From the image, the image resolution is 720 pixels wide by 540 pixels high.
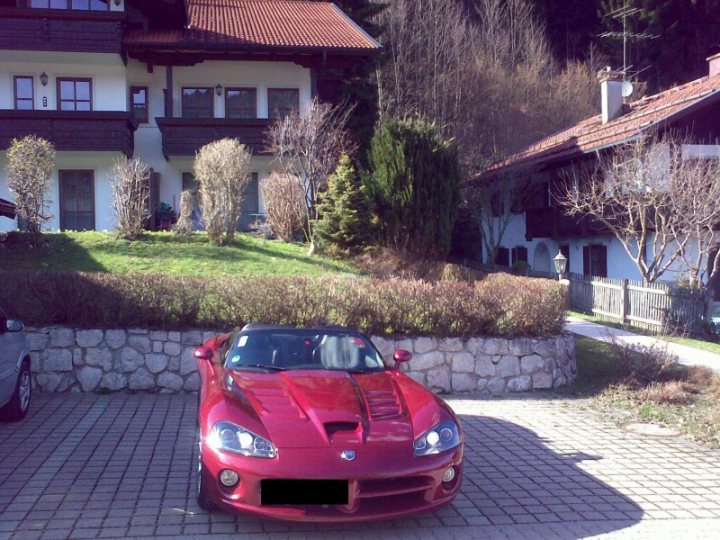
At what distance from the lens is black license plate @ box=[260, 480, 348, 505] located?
466 cm

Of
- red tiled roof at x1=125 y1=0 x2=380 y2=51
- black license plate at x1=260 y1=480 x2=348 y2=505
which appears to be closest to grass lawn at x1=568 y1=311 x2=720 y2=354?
black license plate at x1=260 y1=480 x2=348 y2=505

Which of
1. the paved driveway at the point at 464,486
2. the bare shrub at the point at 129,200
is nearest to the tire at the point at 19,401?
the paved driveway at the point at 464,486

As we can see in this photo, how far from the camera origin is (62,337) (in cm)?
938

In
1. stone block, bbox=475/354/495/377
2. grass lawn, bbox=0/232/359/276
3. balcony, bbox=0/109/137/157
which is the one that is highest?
balcony, bbox=0/109/137/157

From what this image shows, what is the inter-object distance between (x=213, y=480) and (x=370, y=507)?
1051 millimetres

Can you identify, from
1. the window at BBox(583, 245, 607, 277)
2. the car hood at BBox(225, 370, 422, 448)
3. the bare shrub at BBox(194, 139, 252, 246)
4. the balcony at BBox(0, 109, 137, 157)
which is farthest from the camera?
the window at BBox(583, 245, 607, 277)

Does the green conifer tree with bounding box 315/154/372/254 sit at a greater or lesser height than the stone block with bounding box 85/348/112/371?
greater

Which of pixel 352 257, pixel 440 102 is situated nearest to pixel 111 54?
pixel 352 257

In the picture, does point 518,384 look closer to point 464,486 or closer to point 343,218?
point 464,486

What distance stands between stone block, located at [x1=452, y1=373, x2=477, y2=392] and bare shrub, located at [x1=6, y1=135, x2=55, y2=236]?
1109 cm

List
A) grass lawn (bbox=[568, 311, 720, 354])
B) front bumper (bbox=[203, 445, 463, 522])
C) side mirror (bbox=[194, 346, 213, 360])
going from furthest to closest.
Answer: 1. grass lawn (bbox=[568, 311, 720, 354])
2. side mirror (bbox=[194, 346, 213, 360])
3. front bumper (bbox=[203, 445, 463, 522])

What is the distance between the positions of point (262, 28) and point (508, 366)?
19786mm

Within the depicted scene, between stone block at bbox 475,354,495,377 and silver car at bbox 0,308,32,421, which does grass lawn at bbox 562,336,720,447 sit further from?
silver car at bbox 0,308,32,421

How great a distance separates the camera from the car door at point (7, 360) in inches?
281
